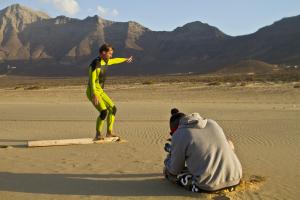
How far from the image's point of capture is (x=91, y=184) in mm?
6453

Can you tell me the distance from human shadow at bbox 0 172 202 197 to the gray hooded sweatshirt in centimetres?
29

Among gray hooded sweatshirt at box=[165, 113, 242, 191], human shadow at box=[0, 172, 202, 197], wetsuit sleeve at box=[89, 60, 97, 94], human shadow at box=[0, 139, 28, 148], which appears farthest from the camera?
human shadow at box=[0, 139, 28, 148]

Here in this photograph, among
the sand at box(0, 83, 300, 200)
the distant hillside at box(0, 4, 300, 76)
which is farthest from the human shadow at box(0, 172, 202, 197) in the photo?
the distant hillside at box(0, 4, 300, 76)

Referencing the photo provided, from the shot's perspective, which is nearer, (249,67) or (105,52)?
(105,52)

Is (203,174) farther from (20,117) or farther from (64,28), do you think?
(64,28)

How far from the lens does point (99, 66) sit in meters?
9.85

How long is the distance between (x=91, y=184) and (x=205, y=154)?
1.58 meters

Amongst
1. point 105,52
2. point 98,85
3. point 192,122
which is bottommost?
point 192,122

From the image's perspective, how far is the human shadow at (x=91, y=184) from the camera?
6062mm

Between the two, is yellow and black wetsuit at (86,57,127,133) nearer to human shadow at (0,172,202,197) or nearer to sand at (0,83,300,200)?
sand at (0,83,300,200)

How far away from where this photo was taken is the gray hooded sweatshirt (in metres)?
5.72

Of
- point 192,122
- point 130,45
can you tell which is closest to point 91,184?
point 192,122

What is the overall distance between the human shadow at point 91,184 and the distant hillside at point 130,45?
84931 millimetres

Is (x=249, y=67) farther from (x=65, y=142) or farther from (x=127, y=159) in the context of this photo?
(x=127, y=159)
